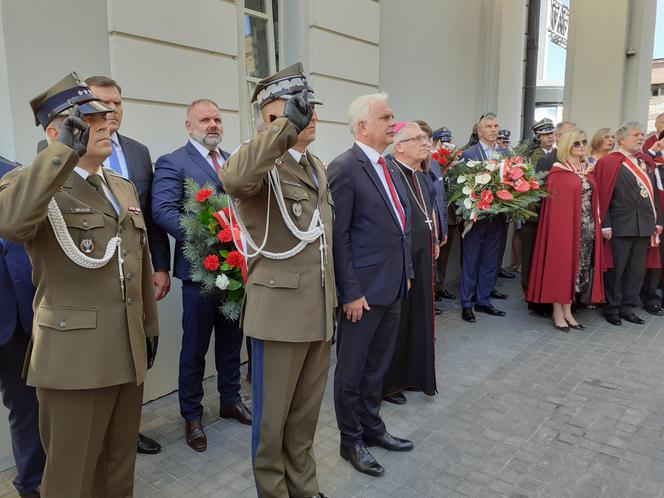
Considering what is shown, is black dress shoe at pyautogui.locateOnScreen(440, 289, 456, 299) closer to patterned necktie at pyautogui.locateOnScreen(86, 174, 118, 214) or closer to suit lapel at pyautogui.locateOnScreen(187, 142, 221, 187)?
suit lapel at pyautogui.locateOnScreen(187, 142, 221, 187)

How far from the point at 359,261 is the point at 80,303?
4.96 feet

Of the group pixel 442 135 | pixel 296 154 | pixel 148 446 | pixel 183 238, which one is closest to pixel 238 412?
pixel 148 446

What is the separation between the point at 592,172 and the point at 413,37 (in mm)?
2825

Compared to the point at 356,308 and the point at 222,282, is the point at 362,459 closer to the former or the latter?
the point at 356,308

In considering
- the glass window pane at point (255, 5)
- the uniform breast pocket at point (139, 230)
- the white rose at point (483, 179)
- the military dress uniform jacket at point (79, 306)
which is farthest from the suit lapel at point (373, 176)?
the white rose at point (483, 179)

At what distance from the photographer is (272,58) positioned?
533 centimetres

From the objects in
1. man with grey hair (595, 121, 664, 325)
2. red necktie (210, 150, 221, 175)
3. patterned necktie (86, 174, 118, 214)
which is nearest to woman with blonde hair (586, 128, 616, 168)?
man with grey hair (595, 121, 664, 325)

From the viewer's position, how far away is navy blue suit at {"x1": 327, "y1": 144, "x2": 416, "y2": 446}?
293 centimetres

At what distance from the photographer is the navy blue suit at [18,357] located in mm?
2492

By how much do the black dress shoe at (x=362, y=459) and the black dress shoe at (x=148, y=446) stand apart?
1.17 meters

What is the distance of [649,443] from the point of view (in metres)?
3.41

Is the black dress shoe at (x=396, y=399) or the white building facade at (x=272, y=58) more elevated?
the white building facade at (x=272, y=58)

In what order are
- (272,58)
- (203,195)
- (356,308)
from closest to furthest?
(356,308) < (203,195) < (272,58)

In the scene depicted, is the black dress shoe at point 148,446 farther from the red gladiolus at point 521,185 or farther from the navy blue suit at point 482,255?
the red gladiolus at point 521,185
